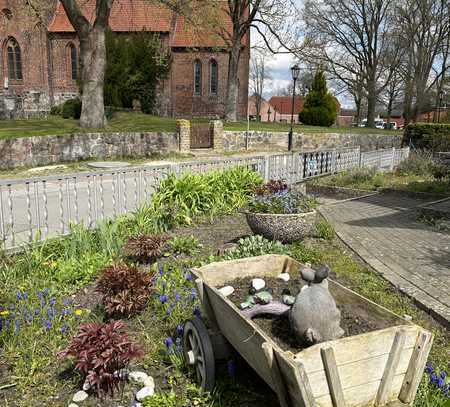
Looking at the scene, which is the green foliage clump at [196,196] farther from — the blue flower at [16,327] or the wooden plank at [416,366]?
the wooden plank at [416,366]

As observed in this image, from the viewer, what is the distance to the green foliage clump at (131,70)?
2716cm

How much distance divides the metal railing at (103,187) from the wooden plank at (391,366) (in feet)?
14.3

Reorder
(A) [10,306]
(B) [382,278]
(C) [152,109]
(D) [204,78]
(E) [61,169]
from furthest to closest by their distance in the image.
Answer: (D) [204,78]
(C) [152,109]
(E) [61,169]
(B) [382,278]
(A) [10,306]

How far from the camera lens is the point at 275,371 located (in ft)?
7.48

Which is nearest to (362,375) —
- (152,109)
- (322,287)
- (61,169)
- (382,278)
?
(322,287)

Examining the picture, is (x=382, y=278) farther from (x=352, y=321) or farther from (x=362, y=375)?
(x=362, y=375)

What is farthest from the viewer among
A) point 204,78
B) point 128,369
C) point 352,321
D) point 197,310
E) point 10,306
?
point 204,78

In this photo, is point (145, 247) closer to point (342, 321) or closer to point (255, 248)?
point (255, 248)

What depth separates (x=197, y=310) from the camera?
3707mm

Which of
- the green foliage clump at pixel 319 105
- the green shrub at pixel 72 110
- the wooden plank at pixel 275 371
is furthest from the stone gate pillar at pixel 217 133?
the wooden plank at pixel 275 371

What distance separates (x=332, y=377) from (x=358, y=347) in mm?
229

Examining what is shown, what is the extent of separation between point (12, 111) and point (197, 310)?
32.8 metres

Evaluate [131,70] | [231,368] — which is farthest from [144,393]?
[131,70]

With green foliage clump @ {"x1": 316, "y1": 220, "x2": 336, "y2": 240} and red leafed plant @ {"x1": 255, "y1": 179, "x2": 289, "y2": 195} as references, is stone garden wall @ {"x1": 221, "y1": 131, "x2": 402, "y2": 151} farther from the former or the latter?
green foliage clump @ {"x1": 316, "y1": 220, "x2": 336, "y2": 240}
